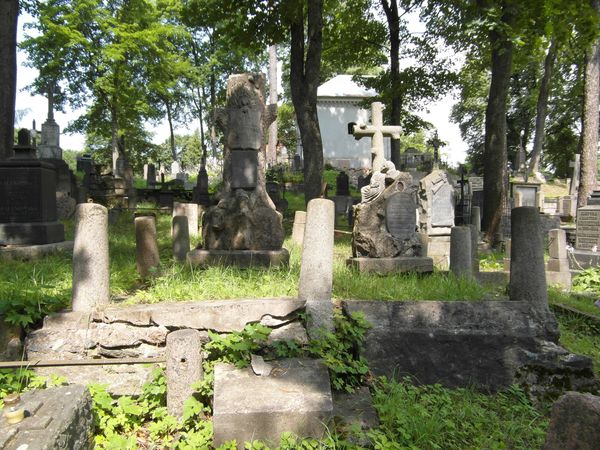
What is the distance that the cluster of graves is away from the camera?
3312 mm

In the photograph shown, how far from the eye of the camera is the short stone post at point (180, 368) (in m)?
3.54

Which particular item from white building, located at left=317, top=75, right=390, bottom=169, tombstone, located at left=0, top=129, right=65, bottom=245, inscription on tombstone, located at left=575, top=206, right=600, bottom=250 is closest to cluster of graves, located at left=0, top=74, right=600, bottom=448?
tombstone, located at left=0, top=129, right=65, bottom=245

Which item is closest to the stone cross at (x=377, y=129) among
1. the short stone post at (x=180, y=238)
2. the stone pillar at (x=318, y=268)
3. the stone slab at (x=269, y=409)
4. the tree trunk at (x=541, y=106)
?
the short stone post at (x=180, y=238)

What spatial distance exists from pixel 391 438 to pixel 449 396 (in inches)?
45.3

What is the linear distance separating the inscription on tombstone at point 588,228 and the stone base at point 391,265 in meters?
6.64

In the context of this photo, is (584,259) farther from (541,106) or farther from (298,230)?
(541,106)

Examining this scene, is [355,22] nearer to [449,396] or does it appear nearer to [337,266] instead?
[337,266]

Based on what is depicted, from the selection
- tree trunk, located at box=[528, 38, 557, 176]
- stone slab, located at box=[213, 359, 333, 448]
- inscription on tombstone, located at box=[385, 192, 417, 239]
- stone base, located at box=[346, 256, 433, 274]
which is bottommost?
stone slab, located at box=[213, 359, 333, 448]

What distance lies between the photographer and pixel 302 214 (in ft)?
31.6

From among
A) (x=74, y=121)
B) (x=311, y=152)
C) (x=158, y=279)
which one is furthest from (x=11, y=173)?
(x=74, y=121)

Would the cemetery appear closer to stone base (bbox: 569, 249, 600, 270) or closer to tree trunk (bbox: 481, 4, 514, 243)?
stone base (bbox: 569, 249, 600, 270)

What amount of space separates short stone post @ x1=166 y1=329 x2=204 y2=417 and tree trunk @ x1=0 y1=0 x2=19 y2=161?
888cm

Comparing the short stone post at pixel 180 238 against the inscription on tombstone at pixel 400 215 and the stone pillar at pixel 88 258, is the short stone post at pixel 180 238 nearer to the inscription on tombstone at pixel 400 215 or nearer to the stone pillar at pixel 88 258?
the stone pillar at pixel 88 258

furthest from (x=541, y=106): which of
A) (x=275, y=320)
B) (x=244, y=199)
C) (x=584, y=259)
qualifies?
(x=275, y=320)
